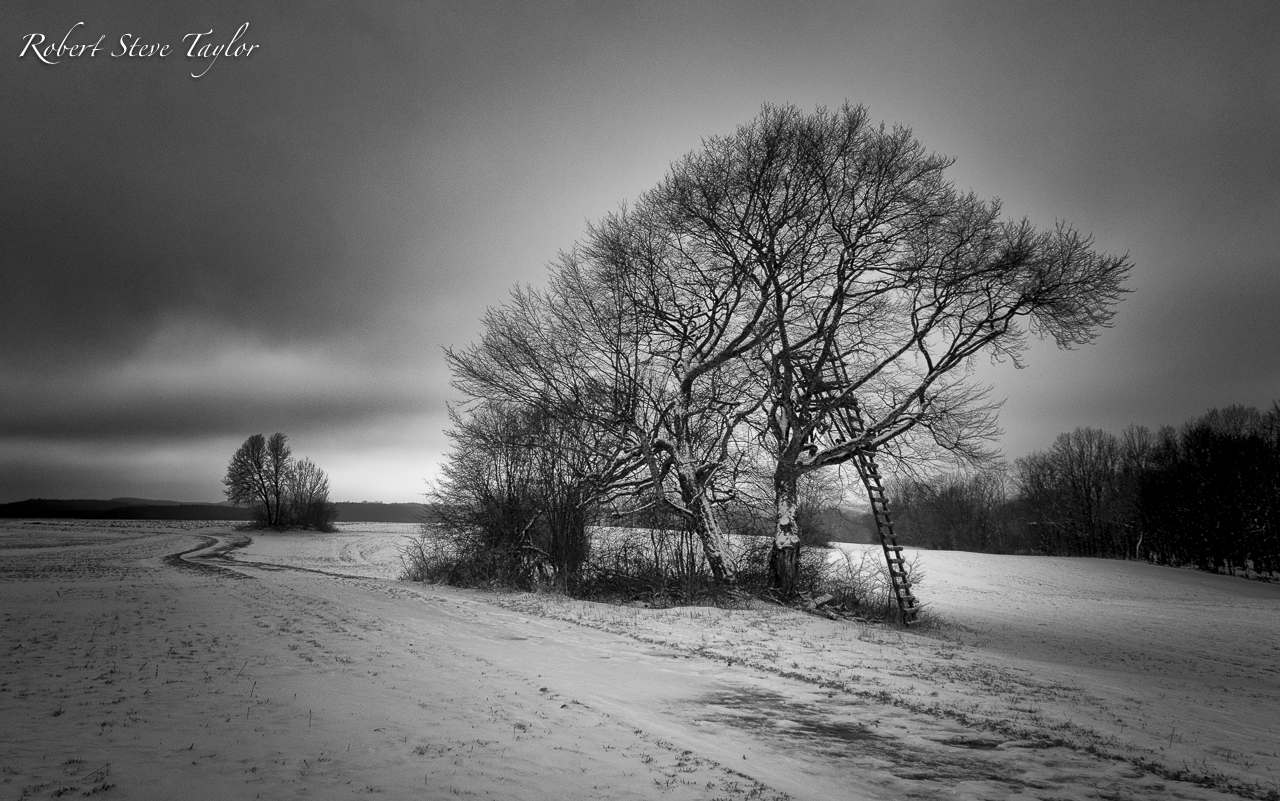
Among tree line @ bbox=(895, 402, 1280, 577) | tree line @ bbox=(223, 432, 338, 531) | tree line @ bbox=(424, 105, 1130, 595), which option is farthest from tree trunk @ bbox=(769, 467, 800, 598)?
tree line @ bbox=(223, 432, 338, 531)

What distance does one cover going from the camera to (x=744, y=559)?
1608cm

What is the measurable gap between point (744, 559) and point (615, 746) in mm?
11361

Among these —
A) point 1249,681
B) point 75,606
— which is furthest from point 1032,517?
point 75,606

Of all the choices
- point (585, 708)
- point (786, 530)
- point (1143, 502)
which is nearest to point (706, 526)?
point (786, 530)

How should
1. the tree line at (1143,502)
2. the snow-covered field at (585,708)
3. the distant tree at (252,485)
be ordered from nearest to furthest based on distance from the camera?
the snow-covered field at (585,708) < the tree line at (1143,502) < the distant tree at (252,485)

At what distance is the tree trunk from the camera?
14953 millimetres

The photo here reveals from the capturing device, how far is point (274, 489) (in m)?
76.4

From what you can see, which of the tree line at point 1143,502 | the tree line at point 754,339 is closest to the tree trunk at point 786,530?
the tree line at point 754,339

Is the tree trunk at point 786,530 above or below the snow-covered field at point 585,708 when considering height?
above

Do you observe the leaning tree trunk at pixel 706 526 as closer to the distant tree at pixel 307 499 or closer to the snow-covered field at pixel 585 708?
the snow-covered field at pixel 585 708

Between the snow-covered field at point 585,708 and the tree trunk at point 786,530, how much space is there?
5.23 ft

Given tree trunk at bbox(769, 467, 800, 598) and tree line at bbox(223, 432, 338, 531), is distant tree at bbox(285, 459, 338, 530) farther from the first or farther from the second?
tree trunk at bbox(769, 467, 800, 598)

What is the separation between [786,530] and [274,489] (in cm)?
7816

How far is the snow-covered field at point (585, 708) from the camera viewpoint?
172 inches
